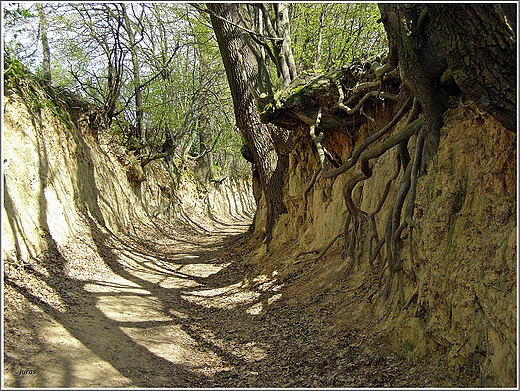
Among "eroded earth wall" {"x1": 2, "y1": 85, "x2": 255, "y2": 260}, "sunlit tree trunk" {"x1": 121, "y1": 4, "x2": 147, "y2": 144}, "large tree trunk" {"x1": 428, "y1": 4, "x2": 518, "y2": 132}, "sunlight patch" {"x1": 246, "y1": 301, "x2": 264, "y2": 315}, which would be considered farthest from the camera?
"sunlit tree trunk" {"x1": 121, "y1": 4, "x2": 147, "y2": 144}

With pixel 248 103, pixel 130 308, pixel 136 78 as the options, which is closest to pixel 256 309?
pixel 130 308

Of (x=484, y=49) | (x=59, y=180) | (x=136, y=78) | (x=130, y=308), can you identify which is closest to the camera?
(x=484, y=49)

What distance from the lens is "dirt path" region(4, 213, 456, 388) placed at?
434 centimetres

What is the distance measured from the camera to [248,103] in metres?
10.6

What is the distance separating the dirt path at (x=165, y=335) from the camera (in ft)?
14.2

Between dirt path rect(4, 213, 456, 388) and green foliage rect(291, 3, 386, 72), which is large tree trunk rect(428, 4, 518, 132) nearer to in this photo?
dirt path rect(4, 213, 456, 388)

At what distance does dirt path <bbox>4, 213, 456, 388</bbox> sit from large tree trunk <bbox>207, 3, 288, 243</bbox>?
111 inches

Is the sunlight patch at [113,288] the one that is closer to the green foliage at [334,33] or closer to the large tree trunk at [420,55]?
the large tree trunk at [420,55]

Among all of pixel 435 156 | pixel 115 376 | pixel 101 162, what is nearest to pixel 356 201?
pixel 435 156

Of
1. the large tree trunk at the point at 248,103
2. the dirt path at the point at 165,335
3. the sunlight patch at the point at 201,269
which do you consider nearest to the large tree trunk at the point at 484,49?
the dirt path at the point at 165,335

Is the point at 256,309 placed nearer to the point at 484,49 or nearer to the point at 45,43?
the point at 484,49

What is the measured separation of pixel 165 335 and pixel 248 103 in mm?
6597

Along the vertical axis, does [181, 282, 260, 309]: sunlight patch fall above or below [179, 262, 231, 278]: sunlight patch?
below

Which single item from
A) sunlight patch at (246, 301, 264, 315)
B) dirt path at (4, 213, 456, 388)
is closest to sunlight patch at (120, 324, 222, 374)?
dirt path at (4, 213, 456, 388)
